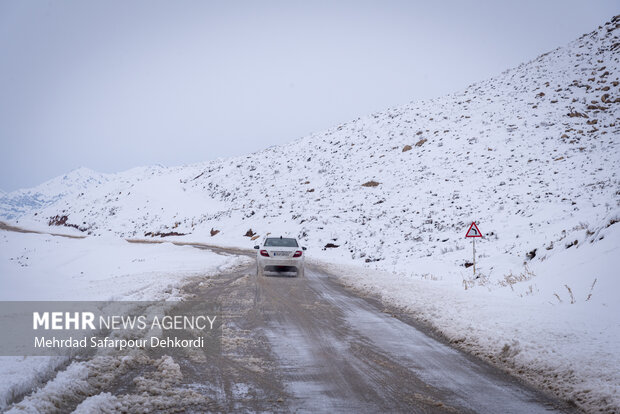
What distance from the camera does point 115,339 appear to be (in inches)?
223

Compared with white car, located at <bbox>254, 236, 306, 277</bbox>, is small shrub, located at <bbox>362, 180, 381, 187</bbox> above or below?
above

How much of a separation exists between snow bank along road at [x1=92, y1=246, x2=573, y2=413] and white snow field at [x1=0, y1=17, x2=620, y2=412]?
0.73m

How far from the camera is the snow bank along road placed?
3.98 m

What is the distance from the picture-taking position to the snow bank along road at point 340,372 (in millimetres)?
3980

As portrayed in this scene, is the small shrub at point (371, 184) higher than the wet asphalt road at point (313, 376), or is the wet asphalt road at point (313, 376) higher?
the small shrub at point (371, 184)

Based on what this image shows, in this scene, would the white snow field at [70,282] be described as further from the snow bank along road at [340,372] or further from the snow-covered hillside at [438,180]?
the snow-covered hillside at [438,180]

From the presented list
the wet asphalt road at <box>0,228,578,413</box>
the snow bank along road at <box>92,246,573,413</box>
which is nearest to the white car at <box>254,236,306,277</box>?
the snow bank along road at <box>92,246,573,413</box>

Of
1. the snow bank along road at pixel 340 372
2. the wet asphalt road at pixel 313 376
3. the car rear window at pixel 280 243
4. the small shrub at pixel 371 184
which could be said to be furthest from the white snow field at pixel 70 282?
the small shrub at pixel 371 184

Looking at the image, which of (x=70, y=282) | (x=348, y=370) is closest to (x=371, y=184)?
(x=70, y=282)

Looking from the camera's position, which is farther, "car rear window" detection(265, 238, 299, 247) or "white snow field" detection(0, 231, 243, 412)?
"car rear window" detection(265, 238, 299, 247)

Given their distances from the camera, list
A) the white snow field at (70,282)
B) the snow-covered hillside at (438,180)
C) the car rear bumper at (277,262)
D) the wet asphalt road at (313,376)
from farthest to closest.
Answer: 1. the snow-covered hillside at (438,180)
2. the car rear bumper at (277,262)
3. the white snow field at (70,282)
4. the wet asphalt road at (313,376)

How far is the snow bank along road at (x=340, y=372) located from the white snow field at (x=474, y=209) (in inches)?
28.6

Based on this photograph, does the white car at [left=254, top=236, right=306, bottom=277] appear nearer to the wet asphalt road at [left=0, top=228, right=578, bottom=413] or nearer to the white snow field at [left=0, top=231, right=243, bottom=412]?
the white snow field at [left=0, top=231, right=243, bottom=412]

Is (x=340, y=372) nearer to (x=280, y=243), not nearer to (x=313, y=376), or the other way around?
(x=313, y=376)
